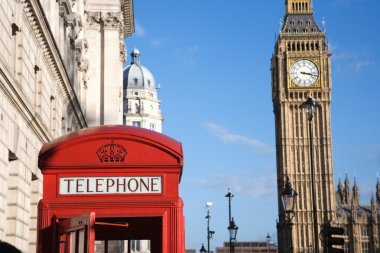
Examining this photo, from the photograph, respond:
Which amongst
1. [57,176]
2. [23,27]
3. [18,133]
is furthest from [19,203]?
[57,176]

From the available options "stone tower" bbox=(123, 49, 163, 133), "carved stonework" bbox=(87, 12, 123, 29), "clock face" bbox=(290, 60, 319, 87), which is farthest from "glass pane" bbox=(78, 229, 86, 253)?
"clock face" bbox=(290, 60, 319, 87)

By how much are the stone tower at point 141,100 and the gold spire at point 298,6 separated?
23594 mm

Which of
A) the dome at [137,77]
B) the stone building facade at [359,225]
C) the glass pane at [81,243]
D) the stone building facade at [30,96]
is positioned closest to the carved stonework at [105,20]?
the stone building facade at [30,96]

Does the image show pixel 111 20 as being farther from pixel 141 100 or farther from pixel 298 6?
pixel 298 6

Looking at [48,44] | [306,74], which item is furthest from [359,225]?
[48,44]

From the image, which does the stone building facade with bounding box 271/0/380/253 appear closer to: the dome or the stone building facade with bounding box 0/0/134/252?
the dome

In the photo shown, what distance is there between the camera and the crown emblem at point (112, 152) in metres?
9.17

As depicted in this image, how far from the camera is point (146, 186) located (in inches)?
358

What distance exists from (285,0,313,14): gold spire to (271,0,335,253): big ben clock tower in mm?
6776

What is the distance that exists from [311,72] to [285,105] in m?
5.79

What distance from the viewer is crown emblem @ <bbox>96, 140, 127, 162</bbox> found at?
9172 millimetres

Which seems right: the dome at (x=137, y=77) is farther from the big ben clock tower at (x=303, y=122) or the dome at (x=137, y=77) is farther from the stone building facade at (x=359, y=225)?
the stone building facade at (x=359, y=225)

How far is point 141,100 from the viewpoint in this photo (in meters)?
108

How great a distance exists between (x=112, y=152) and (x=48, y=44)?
12978mm
